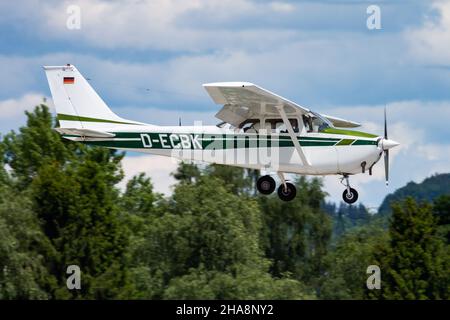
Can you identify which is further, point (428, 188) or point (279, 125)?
point (428, 188)

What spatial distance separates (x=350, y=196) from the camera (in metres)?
31.2

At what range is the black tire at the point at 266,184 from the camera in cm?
3216

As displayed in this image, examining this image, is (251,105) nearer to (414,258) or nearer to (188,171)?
(414,258)

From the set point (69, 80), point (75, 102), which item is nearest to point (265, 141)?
point (75, 102)

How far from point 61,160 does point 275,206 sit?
511 inches

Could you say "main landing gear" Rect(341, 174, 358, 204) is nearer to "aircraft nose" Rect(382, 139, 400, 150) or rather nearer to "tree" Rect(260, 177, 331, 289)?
"aircraft nose" Rect(382, 139, 400, 150)

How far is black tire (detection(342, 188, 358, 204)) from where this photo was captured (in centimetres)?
3112

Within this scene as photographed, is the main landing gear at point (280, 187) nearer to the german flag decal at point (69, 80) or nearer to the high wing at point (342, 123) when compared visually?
the high wing at point (342, 123)

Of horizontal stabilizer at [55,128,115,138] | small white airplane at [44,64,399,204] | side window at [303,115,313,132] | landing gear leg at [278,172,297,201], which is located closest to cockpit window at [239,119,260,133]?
small white airplane at [44,64,399,204]

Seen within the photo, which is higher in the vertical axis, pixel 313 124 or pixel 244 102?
pixel 244 102

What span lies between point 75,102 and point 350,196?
327 inches

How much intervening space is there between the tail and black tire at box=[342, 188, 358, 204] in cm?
646

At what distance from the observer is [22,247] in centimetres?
4944
